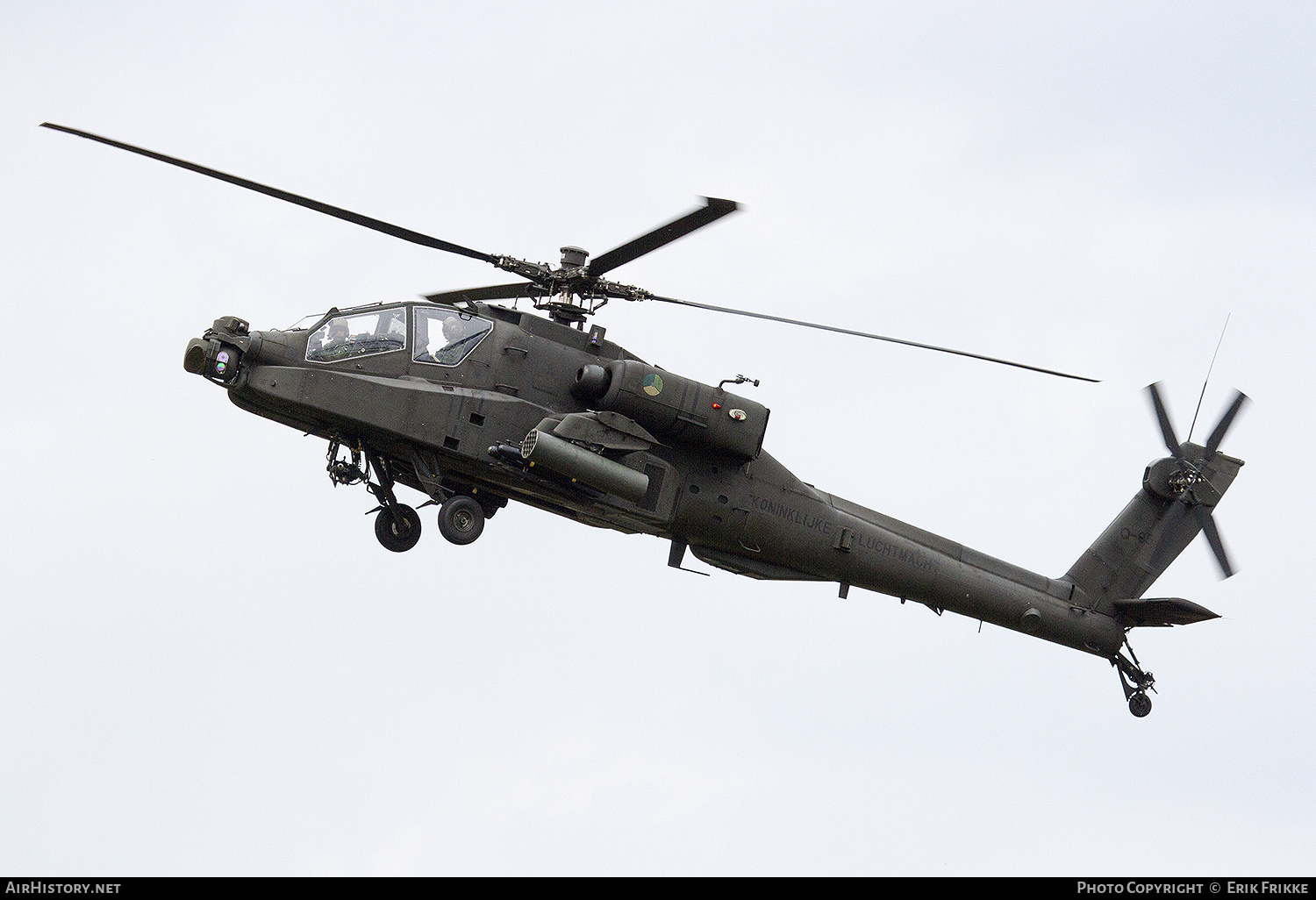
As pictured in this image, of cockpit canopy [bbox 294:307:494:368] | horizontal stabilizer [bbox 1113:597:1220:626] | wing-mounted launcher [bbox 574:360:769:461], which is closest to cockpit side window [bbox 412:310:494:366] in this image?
cockpit canopy [bbox 294:307:494:368]

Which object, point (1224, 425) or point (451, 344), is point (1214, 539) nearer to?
point (1224, 425)

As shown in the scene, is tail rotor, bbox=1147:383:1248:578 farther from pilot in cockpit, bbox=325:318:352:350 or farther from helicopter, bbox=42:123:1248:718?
pilot in cockpit, bbox=325:318:352:350

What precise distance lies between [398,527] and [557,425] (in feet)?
9.24

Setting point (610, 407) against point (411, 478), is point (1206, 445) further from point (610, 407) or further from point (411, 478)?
point (411, 478)

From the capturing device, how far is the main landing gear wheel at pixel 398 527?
18.9 meters

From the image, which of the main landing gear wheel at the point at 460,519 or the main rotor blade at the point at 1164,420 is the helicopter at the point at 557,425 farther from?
the main rotor blade at the point at 1164,420

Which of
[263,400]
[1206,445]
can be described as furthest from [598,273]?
[1206,445]

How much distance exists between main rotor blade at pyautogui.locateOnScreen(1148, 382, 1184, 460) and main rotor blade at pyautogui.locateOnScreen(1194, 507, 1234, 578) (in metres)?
0.99

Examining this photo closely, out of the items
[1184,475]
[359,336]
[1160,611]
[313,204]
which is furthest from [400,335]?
[1184,475]

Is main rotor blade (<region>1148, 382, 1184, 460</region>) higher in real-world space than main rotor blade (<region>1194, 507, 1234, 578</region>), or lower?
higher

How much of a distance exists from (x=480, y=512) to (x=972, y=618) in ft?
25.2

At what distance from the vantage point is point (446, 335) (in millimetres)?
17984

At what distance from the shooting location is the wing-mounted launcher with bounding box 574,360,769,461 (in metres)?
18.0
